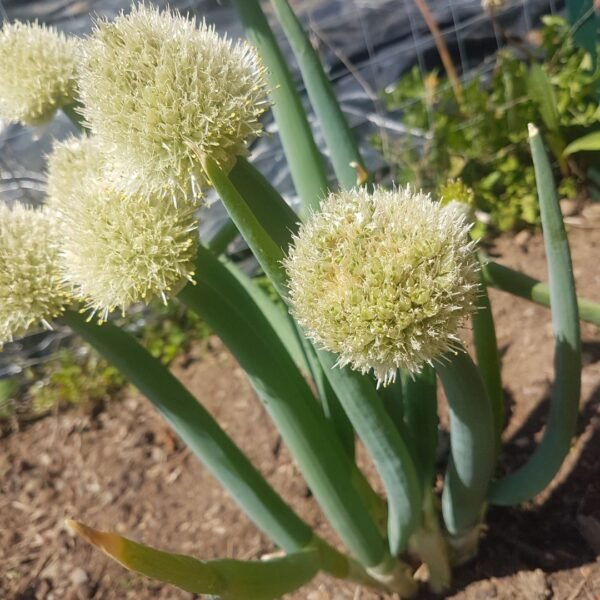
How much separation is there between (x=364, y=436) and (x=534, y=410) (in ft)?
2.09

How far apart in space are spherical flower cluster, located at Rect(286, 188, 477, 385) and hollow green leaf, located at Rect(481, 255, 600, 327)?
1.15ft

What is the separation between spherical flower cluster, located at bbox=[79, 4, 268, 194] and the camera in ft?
1.92

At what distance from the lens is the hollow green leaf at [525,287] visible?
3.05 feet

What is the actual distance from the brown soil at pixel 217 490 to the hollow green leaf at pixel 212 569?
0.31 m

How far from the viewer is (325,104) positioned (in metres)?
0.97

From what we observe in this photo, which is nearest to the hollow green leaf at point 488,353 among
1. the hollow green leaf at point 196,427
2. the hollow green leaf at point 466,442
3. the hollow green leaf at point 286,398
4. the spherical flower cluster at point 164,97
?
the hollow green leaf at point 466,442

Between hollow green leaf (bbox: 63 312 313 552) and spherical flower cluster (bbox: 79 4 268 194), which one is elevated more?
spherical flower cluster (bbox: 79 4 268 194)

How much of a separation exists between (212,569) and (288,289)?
31 cm

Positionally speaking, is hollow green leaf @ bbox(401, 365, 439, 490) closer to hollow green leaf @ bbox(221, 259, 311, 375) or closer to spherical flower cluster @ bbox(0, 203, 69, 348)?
hollow green leaf @ bbox(221, 259, 311, 375)

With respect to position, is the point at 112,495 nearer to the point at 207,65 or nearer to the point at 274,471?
the point at 274,471

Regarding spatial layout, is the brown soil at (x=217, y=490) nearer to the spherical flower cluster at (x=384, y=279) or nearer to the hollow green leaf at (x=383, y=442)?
the hollow green leaf at (x=383, y=442)

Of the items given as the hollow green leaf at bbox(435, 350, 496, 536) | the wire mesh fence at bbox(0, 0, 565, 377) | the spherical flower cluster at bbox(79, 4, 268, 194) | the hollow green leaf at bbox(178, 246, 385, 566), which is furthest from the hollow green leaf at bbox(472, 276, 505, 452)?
the wire mesh fence at bbox(0, 0, 565, 377)

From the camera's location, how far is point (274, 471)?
4.81 ft

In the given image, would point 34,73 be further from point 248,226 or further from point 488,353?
point 488,353
